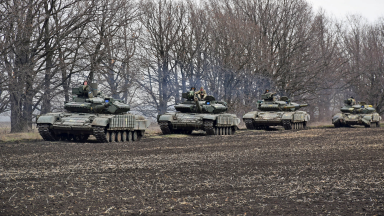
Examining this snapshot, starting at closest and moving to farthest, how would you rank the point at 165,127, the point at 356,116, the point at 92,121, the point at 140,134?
the point at 92,121 → the point at 140,134 → the point at 165,127 → the point at 356,116

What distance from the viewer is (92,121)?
16844 millimetres

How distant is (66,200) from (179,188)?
1891 mm

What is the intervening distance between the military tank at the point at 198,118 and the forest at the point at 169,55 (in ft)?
16.8

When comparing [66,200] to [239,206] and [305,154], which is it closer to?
[239,206]

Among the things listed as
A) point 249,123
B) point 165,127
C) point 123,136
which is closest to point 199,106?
point 165,127

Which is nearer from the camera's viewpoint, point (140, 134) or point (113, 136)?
point (113, 136)

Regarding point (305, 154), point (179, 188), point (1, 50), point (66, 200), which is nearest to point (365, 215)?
point (179, 188)

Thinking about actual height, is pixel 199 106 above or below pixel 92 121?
above

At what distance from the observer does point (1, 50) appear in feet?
62.4

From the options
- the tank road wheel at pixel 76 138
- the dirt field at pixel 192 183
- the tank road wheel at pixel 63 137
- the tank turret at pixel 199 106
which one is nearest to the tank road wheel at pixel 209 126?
the tank turret at pixel 199 106

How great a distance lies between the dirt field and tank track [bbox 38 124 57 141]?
12.6 ft

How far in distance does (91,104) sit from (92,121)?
1227 millimetres

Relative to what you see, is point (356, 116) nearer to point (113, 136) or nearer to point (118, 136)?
point (118, 136)

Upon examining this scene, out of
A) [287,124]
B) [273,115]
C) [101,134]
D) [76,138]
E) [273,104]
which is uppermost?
[273,104]
